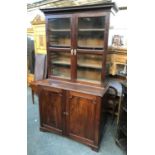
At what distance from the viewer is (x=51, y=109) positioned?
2236 mm

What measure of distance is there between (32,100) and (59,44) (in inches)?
62.8

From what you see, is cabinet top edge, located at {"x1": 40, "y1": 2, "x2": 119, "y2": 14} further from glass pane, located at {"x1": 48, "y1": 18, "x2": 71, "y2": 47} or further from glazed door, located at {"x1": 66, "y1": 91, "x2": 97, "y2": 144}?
glazed door, located at {"x1": 66, "y1": 91, "x2": 97, "y2": 144}

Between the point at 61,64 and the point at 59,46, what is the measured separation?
30cm

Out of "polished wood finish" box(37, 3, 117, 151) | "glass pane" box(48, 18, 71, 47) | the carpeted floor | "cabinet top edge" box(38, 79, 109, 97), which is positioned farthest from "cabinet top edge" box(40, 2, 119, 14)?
the carpeted floor

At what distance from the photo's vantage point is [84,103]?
1959 millimetres

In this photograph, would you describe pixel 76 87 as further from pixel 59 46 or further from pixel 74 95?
pixel 59 46

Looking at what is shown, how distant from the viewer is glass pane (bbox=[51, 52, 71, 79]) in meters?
2.37

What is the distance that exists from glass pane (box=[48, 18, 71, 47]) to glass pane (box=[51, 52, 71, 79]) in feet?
0.51

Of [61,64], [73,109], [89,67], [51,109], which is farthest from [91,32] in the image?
[51,109]
